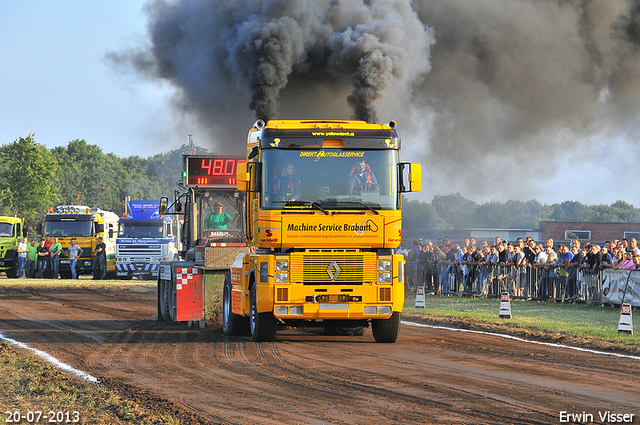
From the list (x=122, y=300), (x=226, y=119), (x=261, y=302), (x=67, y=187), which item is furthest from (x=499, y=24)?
(x=67, y=187)

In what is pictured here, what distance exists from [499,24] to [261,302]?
2162 centimetres

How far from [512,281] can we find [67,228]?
22016mm

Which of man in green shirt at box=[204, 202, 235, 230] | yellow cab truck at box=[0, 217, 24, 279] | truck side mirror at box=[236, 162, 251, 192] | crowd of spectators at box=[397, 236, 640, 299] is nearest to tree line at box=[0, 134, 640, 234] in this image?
yellow cab truck at box=[0, 217, 24, 279]

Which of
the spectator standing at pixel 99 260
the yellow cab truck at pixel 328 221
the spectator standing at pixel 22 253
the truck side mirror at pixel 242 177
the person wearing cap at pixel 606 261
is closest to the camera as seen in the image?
the yellow cab truck at pixel 328 221

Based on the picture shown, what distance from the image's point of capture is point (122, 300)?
23.9m

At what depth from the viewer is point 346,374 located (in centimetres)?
944

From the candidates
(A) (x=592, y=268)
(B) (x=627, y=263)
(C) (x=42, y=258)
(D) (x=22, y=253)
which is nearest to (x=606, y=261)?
(A) (x=592, y=268)

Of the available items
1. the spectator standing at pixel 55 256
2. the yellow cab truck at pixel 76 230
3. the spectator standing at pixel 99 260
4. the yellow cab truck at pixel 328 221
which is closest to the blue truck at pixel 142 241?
the spectator standing at pixel 99 260

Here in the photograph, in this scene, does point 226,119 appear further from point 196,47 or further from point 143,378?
point 143,378

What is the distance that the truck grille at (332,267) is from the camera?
11.9m

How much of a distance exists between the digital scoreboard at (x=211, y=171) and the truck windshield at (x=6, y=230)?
919 inches

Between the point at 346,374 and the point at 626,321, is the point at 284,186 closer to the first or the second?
the point at 346,374

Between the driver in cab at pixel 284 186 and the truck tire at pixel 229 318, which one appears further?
the truck tire at pixel 229 318

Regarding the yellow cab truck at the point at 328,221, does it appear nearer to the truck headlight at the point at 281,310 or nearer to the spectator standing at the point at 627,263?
the truck headlight at the point at 281,310
